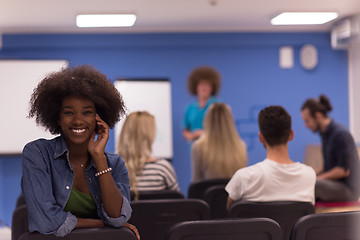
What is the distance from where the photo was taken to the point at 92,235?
1.69 meters

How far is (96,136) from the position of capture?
7.23ft

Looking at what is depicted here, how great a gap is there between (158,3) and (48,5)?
1.17 meters

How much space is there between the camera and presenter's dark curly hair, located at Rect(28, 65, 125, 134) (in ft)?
6.59

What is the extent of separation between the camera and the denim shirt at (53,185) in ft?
5.81

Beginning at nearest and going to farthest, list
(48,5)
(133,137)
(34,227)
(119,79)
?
(34,227), (133,137), (48,5), (119,79)

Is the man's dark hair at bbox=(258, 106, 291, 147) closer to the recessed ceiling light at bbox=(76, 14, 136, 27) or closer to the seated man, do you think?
the seated man

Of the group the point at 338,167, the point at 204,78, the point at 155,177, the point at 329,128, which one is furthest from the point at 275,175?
the point at 204,78

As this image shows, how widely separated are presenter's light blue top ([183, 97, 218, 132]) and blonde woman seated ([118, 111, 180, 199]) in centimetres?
269

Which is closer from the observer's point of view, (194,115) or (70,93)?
(70,93)

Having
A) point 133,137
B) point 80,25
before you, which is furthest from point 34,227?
point 80,25

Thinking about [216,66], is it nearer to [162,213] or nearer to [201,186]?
[201,186]

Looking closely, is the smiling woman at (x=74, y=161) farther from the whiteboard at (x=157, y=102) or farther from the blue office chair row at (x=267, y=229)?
the whiteboard at (x=157, y=102)

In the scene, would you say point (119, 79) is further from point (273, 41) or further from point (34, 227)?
point (34, 227)

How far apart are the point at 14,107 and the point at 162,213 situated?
14.6 feet
